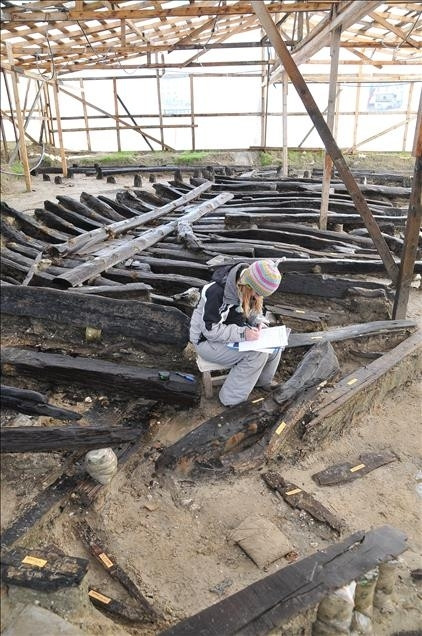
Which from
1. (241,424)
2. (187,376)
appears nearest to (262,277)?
(187,376)

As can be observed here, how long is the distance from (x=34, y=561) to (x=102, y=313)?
7.52 ft

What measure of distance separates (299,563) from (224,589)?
1.64ft

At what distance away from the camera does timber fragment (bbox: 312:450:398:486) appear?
11.9 feet

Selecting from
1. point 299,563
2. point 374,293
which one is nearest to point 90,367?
point 299,563

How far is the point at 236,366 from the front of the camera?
3.87 m

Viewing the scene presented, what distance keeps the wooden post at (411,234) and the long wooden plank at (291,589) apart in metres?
2.96

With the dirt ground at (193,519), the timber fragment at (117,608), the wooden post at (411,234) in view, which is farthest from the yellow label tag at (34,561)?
the wooden post at (411,234)

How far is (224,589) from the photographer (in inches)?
108

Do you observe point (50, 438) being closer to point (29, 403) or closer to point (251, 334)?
point (29, 403)

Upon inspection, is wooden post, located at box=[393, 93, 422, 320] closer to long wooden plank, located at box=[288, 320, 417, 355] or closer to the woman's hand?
long wooden plank, located at box=[288, 320, 417, 355]

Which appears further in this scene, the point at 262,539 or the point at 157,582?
the point at 262,539

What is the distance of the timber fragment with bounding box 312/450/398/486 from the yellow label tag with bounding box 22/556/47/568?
7.06 ft

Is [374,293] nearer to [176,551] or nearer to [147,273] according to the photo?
[147,273]

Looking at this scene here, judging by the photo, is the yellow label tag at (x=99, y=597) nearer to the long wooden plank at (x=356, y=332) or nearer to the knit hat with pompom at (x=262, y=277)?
the knit hat with pompom at (x=262, y=277)
